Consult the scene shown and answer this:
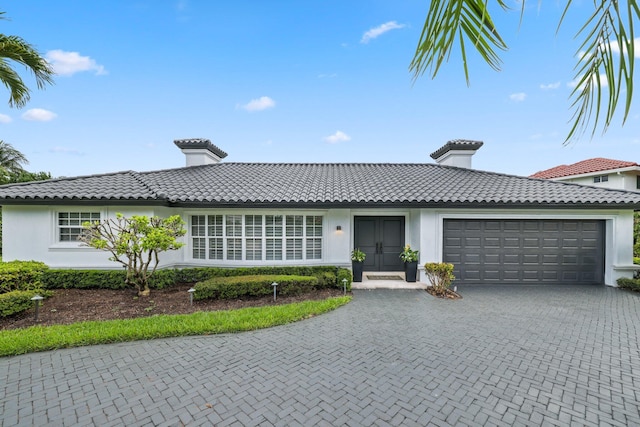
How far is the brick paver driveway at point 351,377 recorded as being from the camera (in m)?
3.39

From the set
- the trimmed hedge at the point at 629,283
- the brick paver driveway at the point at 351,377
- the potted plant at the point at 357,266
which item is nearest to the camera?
the brick paver driveway at the point at 351,377

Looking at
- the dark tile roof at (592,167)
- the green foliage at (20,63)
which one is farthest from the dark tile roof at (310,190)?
the dark tile roof at (592,167)

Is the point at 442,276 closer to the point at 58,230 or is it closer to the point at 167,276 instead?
the point at 167,276

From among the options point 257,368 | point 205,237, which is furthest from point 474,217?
point 205,237

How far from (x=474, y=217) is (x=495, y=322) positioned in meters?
4.59

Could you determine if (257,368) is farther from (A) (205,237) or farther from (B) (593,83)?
(A) (205,237)

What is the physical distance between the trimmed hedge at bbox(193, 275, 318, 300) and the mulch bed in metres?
0.18

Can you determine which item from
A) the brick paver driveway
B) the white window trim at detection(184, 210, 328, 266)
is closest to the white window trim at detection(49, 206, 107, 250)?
the white window trim at detection(184, 210, 328, 266)

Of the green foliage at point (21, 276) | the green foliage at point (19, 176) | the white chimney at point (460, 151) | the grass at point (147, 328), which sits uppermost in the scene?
the white chimney at point (460, 151)

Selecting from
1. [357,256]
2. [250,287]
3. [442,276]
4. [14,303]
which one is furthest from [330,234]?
[14,303]

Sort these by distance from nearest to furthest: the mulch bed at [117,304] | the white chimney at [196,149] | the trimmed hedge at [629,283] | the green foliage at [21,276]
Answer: the mulch bed at [117,304]
the green foliage at [21,276]
the trimmed hedge at [629,283]
the white chimney at [196,149]

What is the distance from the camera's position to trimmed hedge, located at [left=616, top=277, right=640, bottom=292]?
29.6 ft

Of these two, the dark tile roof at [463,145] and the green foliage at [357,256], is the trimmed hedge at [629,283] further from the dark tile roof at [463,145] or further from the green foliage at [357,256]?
the green foliage at [357,256]

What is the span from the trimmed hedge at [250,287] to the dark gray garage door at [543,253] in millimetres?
6478
